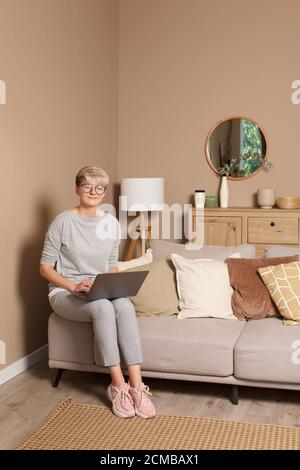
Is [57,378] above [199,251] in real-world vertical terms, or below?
below

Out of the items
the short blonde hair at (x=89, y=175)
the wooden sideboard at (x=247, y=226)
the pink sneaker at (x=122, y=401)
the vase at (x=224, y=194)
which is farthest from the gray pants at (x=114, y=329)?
the vase at (x=224, y=194)

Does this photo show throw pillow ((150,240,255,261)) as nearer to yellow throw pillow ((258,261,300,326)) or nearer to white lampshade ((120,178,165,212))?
yellow throw pillow ((258,261,300,326))

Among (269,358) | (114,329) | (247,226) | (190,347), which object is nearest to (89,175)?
(114,329)

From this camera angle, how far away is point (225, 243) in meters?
4.81

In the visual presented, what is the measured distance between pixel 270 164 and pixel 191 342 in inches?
91.6

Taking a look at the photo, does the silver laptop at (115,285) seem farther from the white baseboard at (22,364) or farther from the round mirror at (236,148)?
the round mirror at (236,148)

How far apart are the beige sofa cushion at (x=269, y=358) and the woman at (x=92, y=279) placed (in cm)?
49

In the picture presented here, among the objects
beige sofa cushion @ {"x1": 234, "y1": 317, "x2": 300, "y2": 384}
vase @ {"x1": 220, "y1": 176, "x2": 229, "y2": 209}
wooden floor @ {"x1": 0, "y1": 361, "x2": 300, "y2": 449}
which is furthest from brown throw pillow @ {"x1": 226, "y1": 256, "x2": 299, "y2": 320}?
vase @ {"x1": 220, "y1": 176, "x2": 229, "y2": 209}

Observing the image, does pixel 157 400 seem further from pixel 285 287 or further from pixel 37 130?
pixel 37 130

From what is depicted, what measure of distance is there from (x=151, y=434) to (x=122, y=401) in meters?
0.27

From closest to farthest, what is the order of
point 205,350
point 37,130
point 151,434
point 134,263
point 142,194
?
point 151,434 < point 205,350 < point 134,263 < point 37,130 < point 142,194

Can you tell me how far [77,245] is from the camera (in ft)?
11.0

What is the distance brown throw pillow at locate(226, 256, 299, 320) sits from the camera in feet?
11.3
